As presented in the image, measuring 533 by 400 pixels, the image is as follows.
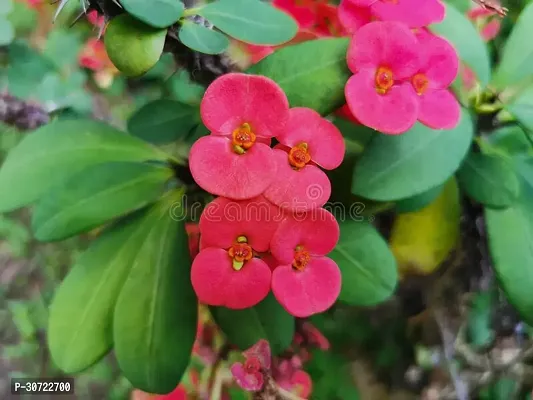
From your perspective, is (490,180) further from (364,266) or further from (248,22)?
(248,22)

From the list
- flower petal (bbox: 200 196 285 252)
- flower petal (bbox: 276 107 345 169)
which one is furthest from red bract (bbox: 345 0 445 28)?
flower petal (bbox: 200 196 285 252)

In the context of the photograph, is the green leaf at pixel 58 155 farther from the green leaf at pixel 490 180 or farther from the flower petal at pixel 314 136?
the green leaf at pixel 490 180

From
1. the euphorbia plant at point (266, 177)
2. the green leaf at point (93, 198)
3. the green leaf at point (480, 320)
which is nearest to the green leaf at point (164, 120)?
the euphorbia plant at point (266, 177)

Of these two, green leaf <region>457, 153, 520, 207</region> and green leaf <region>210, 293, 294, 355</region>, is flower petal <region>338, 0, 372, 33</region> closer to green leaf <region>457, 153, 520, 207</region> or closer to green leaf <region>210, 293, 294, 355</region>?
green leaf <region>457, 153, 520, 207</region>

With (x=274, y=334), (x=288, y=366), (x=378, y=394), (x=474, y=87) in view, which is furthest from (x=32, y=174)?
(x=378, y=394)

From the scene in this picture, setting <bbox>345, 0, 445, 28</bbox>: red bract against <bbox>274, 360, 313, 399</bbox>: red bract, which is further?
<bbox>274, 360, 313, 399</bbox>: red bract

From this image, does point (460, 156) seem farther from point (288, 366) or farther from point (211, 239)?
point (288, 366)
